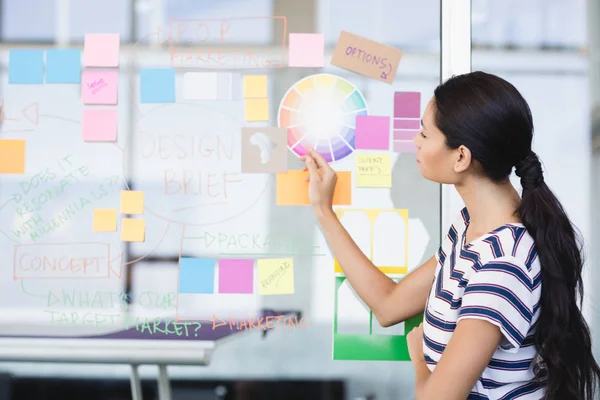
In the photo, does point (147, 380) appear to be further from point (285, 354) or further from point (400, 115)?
point (400, 115)

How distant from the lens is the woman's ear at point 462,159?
1.26 meters

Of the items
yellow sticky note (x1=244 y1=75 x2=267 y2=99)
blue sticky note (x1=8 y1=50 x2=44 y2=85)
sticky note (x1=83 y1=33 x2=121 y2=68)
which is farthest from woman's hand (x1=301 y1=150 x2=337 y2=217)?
blue sticky note (x1=8 y1=50 x2=44 y2=85)

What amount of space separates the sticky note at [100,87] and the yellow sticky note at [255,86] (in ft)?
1.07

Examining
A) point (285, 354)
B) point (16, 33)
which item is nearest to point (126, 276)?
point (285, 354)

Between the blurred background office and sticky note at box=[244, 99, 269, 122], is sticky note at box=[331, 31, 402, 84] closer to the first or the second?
the blurred background office

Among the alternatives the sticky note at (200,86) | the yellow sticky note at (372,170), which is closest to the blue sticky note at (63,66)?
the sticky note at (200,86)

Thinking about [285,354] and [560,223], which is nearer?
[560,223]

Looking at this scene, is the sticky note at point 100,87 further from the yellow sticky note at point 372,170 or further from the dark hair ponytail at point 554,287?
the dark hair ponytail at point 554,287

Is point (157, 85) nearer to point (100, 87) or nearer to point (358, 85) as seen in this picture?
point (100, 87)

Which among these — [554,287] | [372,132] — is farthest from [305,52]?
[554,287]

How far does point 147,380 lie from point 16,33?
947mm

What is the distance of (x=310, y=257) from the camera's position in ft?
5.57

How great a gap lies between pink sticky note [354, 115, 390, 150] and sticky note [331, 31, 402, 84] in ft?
0.34

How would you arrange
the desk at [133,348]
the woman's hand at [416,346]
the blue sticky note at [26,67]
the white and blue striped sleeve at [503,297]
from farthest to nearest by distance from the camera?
the blue sticky note at [26,67] → the desk at [133,348] → the woman's hand at [416,346] → the white and blue striped sleeve at [503,297]
